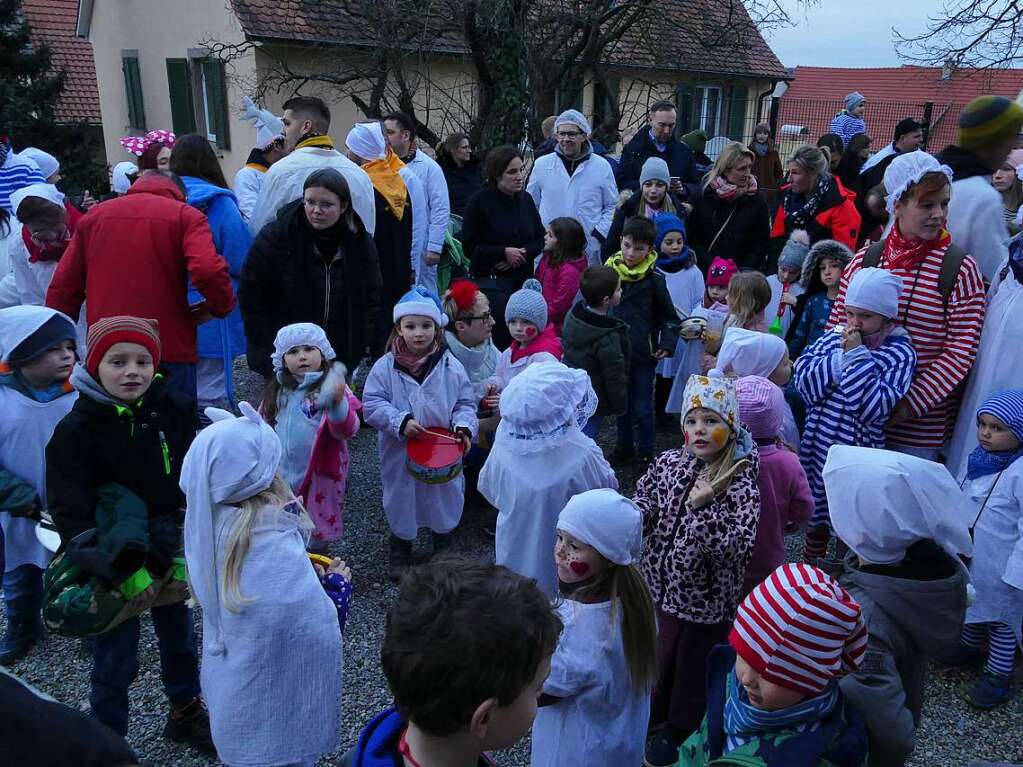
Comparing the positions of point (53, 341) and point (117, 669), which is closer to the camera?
point (117, 669)

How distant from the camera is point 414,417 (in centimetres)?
410

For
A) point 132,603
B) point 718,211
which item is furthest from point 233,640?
point 718,211

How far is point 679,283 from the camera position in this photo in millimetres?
5812

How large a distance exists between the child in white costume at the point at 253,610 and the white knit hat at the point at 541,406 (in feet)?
3.53

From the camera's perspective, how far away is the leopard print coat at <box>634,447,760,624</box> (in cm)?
284

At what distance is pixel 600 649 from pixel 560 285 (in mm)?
3746

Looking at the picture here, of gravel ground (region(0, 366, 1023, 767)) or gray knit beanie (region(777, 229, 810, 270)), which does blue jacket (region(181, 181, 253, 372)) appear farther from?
gray knit beanie (region(777, 229, 810, 270))

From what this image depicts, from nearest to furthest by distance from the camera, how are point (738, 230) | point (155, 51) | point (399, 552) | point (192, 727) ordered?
1. point (192, 727)
2. point (399, 552)
3. point (738, 230)
4. point (155, 51)

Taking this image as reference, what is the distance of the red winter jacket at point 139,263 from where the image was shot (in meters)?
4.13

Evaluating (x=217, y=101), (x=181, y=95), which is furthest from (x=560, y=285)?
(x=181, y=95)

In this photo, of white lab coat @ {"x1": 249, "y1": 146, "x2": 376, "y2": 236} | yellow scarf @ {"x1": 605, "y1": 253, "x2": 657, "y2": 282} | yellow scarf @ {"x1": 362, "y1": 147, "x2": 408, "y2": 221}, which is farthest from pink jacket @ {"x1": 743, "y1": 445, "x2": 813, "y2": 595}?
yellow scarf @ {"x1": 362, "y1": 147, "x2": 408, "y2": 221}

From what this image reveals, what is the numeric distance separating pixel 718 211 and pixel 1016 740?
4.22m

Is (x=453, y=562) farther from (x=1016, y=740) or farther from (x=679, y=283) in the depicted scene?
(x=679, y=283)

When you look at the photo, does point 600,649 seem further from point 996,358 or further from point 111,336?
point 996,358
